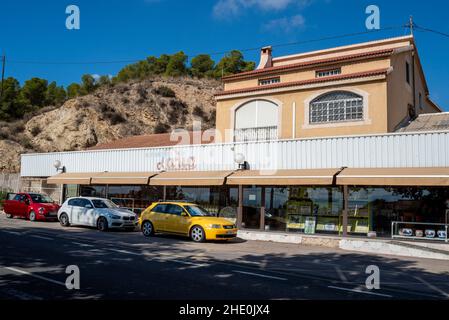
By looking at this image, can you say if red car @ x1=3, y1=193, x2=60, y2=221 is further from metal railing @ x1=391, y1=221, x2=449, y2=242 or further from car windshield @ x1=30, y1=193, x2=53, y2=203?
metal railing @ x1=391, y1=221, x2=449, y2=242

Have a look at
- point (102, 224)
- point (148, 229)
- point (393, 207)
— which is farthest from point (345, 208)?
point (102, 224)

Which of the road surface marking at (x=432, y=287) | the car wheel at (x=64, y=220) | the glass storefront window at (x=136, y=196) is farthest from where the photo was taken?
the glass storefront window at (x=136, y=196)

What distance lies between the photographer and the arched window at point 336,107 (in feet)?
74.4

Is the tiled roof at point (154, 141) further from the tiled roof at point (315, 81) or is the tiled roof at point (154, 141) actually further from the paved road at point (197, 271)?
the paved road at point (197, 271)

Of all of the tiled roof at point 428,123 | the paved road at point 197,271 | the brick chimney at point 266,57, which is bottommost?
the paved road at point 197,271

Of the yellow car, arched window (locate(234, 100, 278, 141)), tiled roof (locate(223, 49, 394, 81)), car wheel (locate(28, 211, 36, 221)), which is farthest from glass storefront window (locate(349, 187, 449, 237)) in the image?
car wheel (locate(28, 211, 36, 221))

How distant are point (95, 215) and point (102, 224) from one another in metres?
0.66

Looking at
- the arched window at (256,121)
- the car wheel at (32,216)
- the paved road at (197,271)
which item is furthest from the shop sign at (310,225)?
the car wheel at (32,216)

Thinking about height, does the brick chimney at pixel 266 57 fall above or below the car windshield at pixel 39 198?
above

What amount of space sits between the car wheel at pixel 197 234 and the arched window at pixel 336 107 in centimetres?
1065

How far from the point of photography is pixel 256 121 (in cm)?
2592
